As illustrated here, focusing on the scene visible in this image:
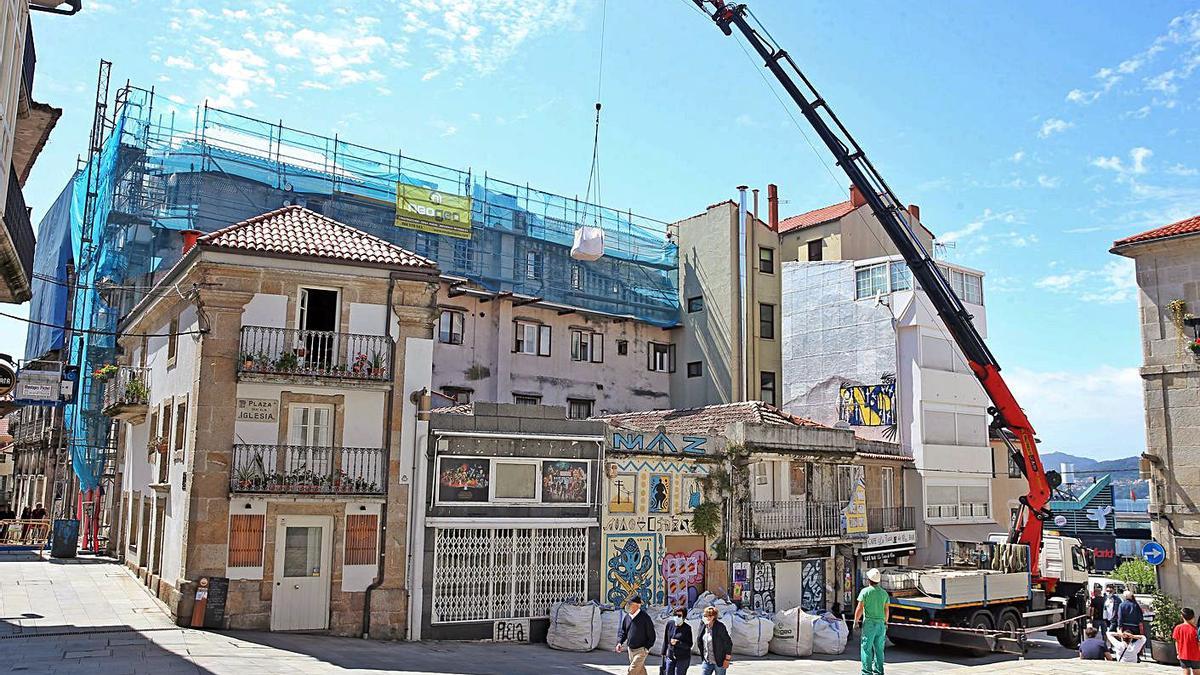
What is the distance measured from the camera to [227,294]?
2078 centimetres

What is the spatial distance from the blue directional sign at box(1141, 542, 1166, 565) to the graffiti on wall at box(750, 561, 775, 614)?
10.1m

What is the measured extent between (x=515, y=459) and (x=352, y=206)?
16.8 meters

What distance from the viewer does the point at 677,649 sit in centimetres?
1461

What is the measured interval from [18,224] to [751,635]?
1710 cm

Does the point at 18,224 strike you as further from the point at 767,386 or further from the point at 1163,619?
the point at 767,386

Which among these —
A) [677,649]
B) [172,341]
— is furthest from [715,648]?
[172,341]

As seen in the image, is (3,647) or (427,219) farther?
(427,219)

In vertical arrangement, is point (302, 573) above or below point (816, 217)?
below

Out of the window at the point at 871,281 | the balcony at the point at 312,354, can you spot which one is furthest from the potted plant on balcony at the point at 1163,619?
the balcony at the point at 312,354

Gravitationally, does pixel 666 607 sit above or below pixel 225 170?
below

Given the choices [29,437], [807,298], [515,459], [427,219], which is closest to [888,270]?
[807,298]

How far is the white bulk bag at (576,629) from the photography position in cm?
2158

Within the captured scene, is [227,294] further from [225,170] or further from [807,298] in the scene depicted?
[807,298]

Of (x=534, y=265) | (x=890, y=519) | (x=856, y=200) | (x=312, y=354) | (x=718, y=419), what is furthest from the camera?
(x=856, y=200)
